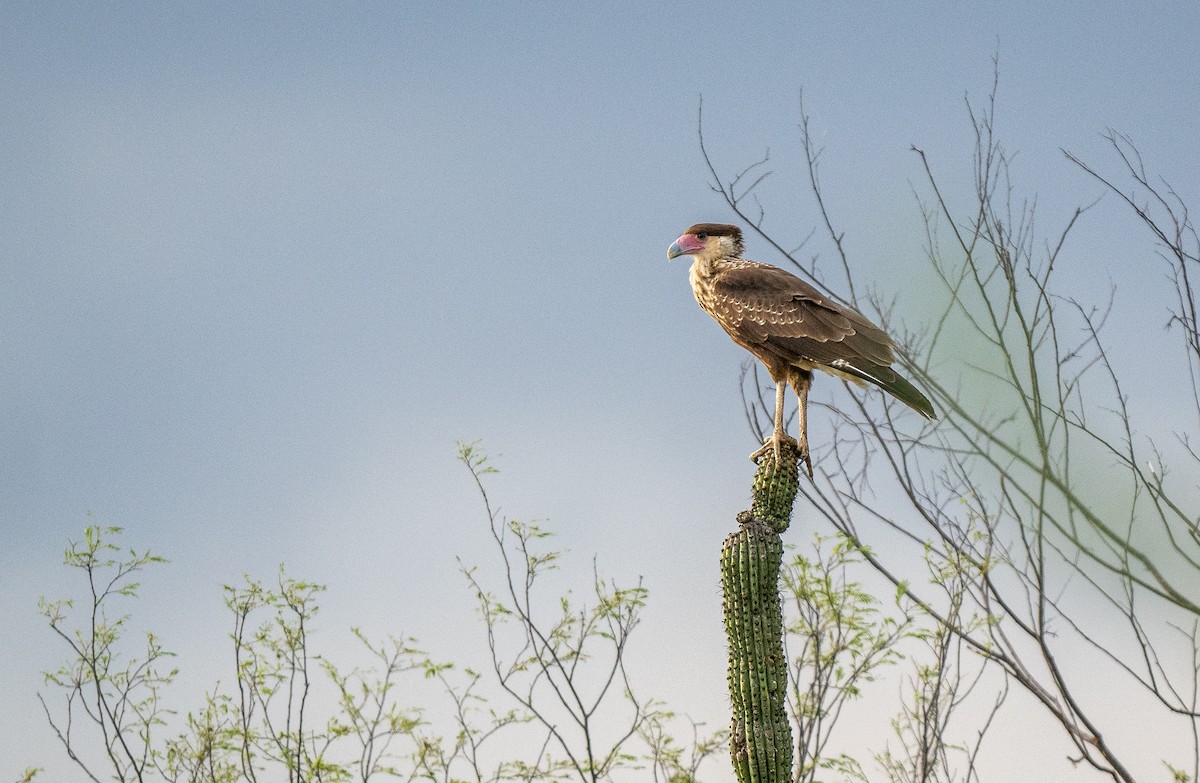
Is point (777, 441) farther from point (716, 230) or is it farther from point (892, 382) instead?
point (716, 230)

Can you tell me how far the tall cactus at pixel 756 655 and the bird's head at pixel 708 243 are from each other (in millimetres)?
2565

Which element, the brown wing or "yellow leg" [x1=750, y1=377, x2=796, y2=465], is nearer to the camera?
"yellow leg" [x1=750, y1=377, x2=796, y2=465]

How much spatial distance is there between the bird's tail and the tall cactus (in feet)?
4.54

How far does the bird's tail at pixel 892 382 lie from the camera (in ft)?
20.9

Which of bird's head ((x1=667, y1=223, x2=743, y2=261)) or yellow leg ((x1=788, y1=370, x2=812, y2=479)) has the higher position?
bird's head ((x1=667, y1=223, x2=743, y2=261))

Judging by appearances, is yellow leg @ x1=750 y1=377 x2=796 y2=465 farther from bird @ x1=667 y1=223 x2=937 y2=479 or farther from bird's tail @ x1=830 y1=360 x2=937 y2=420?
bird's tail @ x1=830 y1=360 x2=937 y2=420

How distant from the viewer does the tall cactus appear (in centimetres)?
534

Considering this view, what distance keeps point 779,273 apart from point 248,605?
4.72 m

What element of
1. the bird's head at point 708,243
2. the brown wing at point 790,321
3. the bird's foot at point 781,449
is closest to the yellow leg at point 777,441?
the bird's foot at point 781,449

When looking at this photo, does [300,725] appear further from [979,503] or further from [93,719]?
[979,503]

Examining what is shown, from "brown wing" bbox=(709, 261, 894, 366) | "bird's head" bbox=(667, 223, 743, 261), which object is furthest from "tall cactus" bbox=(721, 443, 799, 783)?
"bird's head" bbox=(667, 223, 743, 261)

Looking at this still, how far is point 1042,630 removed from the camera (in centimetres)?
602

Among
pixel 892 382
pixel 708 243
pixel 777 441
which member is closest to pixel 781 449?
pixel 777 441

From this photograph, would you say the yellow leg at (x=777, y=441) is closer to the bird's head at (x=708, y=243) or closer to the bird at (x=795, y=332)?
the bird at (x=795, y=332)
